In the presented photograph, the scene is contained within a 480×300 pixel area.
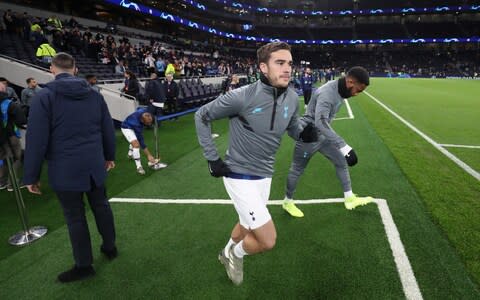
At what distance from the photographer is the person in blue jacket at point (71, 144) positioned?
2.89 metres

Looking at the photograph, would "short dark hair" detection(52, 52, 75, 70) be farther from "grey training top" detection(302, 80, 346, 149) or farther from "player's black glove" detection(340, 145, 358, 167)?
"player's black glove" detection(340, 145, 358, 167)

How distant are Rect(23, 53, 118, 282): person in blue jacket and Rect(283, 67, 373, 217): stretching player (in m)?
2.53

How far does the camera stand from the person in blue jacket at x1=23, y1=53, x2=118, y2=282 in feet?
9.49

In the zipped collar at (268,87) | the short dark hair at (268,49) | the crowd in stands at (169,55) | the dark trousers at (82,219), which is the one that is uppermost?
the crowd in stands at (169,55)

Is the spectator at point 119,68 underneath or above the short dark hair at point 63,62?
above

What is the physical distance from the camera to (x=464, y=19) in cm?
7544

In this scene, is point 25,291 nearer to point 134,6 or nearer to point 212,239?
point 212,239

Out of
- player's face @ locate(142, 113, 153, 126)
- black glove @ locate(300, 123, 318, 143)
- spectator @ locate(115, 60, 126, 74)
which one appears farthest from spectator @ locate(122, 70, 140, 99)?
black glove @ locate(300, 123, 318, 143)

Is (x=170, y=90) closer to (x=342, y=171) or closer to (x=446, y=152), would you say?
(x=342, y=171)

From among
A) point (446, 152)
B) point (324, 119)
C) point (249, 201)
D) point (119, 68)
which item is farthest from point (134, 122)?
Answer: point (119, 68)

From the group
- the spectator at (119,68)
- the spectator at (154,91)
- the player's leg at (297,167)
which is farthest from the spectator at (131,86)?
the player's leg at (297,167)

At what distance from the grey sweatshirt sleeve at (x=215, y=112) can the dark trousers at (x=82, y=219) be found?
1459 mm

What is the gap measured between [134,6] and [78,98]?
37260 mm

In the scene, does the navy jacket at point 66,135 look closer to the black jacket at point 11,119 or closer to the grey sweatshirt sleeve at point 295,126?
the grey sweatshirt sleeve at point 295,126
